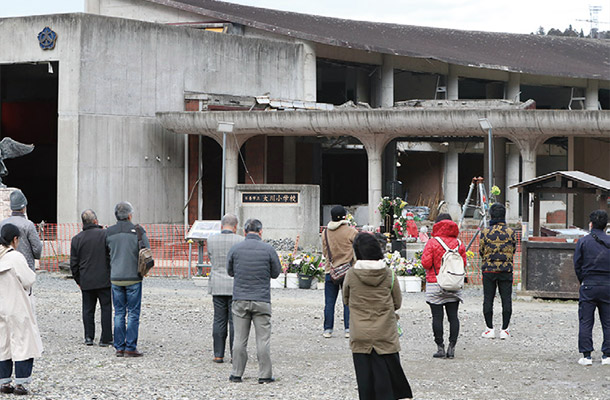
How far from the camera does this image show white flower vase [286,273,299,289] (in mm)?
20125

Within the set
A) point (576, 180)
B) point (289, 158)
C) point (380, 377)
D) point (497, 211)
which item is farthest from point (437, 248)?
point (289, 158)

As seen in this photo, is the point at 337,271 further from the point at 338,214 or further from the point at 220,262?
the point at 220,262

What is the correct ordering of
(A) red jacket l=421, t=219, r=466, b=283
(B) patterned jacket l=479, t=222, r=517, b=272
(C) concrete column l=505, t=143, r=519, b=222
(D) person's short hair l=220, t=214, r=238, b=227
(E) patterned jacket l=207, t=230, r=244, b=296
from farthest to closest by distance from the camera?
(C) concrete column l=505, t=143, r=519, b=222, (B) patterned jacket l=479, t=222, r=517, b=272, (A) red jacket l=421, t=219, r=466, b=283, (E) patterned jacket l=207, t=230, r=244, b=296, (D) person's short hair l=220, t=214, r=238, b=227

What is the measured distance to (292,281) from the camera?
20156 mm

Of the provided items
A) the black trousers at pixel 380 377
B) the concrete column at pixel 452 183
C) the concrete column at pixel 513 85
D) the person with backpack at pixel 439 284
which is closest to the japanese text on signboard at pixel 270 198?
the person with backpack at pixel 439 284

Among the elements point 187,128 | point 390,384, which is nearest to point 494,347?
point 390,384

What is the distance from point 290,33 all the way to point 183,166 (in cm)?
727

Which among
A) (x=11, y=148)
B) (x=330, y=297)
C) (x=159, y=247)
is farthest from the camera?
(x=159, y=247)

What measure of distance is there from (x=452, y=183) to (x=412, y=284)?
90.0ft

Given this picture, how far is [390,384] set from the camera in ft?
25.8

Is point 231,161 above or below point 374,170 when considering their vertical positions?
above

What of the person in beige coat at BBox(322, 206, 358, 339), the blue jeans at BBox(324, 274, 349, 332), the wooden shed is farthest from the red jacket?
the wooden shed

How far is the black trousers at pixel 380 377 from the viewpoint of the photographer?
25.8ft

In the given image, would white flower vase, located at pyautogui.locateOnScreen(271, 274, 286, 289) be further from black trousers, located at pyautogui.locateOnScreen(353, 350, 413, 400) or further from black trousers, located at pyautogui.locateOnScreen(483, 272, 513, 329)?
black trousers, located at pyautogui.locateOnScreen(353, 350, 413, 400)
